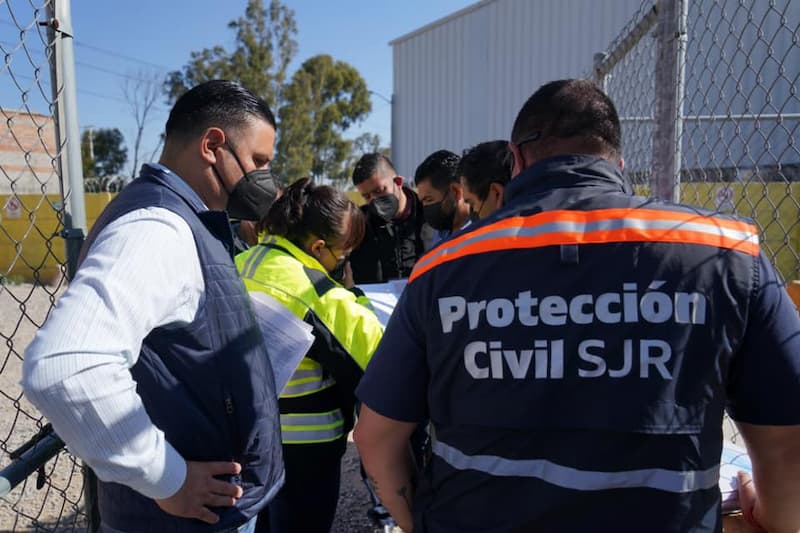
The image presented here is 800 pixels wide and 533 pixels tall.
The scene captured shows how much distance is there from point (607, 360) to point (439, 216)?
2298mm

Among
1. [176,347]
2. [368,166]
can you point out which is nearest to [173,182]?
[176,347]

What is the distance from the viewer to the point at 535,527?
1141mm

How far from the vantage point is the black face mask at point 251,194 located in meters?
1.55

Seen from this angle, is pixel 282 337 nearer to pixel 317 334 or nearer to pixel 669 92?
pixel 317 334

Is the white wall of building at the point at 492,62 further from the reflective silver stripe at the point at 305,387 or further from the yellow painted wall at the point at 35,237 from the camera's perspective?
the yellow painted wall at the point at 35,237

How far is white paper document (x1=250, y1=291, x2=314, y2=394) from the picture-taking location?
168 cm

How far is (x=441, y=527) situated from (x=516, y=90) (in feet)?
42.6

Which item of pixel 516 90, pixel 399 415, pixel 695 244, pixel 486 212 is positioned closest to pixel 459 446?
pixel 399 415

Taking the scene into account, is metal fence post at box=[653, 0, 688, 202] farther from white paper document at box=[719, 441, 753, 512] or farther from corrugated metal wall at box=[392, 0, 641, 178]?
corrugated metal wall at box=[392, 0, 641, 178]

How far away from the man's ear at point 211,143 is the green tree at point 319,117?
23.3m

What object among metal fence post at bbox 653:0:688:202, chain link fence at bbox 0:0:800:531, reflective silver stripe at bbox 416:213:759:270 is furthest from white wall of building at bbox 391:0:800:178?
reflective silver stripe at bbox 416:213:759:270

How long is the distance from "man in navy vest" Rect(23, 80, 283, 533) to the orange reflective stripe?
605mm

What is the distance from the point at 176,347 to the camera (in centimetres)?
125

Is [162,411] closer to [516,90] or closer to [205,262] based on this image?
[205,262]
